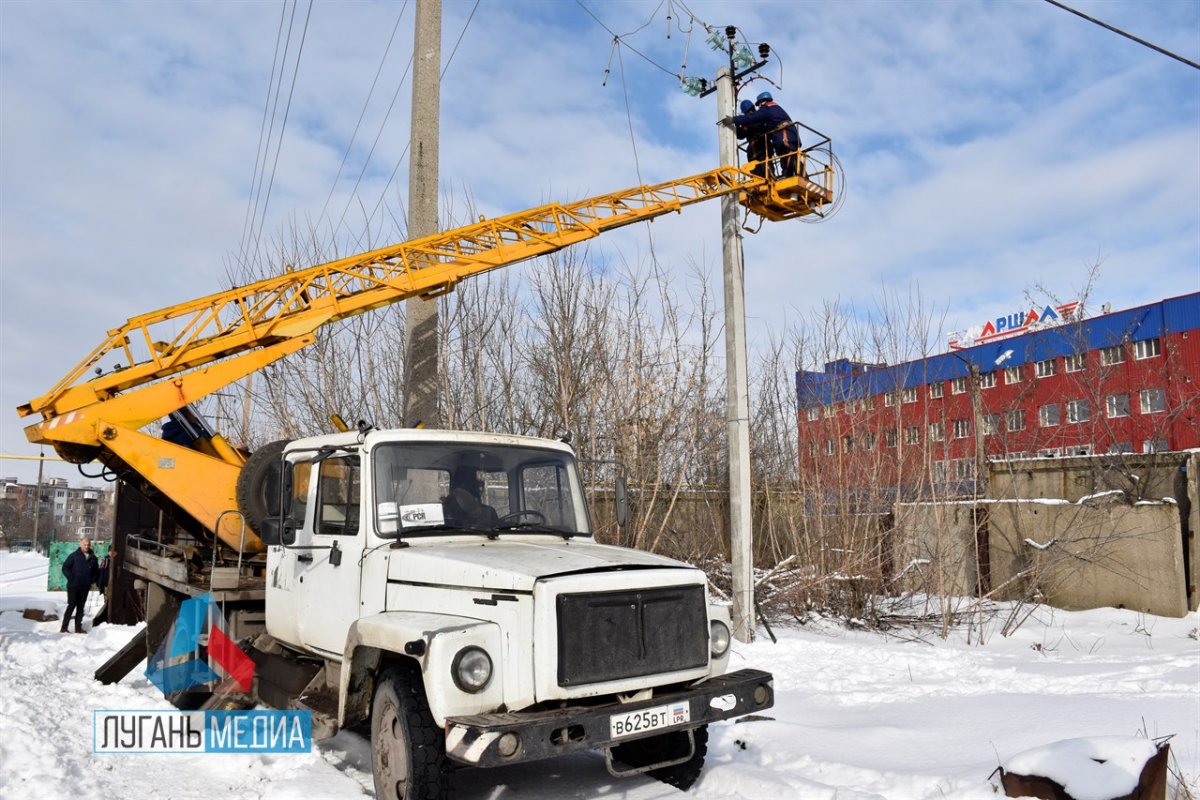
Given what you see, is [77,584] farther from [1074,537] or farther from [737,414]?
[1074,537]

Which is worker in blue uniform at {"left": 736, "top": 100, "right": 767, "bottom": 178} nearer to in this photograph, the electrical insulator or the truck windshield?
the electrical insulator

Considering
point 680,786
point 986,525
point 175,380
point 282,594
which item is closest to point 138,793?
point 282,594

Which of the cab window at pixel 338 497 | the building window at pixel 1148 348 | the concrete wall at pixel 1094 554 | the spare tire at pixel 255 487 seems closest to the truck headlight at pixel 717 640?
the cab window at pixel 338 497

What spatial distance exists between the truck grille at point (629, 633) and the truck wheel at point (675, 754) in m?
0.61

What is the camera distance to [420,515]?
209 inches

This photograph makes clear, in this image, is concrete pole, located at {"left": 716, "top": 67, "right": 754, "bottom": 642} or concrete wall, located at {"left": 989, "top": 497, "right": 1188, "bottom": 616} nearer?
concrete pole, located at {"left": 716, "top": 67, "right": 754, "bottom": 642}

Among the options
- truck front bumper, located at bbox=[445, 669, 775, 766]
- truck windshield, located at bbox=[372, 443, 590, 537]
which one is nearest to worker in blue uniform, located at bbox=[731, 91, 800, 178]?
truck windshield, located at bbox=[372, 443, 590, 537]

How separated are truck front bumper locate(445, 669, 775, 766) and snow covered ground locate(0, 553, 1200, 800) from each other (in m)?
0.78

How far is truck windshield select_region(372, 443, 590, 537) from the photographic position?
17.5 ft

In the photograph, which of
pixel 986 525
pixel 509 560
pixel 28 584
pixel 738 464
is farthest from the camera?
pixel 28 584

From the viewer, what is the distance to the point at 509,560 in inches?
185

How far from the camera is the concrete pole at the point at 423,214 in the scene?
427 inches

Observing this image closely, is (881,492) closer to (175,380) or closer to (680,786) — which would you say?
(680,786)

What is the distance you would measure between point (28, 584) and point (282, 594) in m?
28.1
